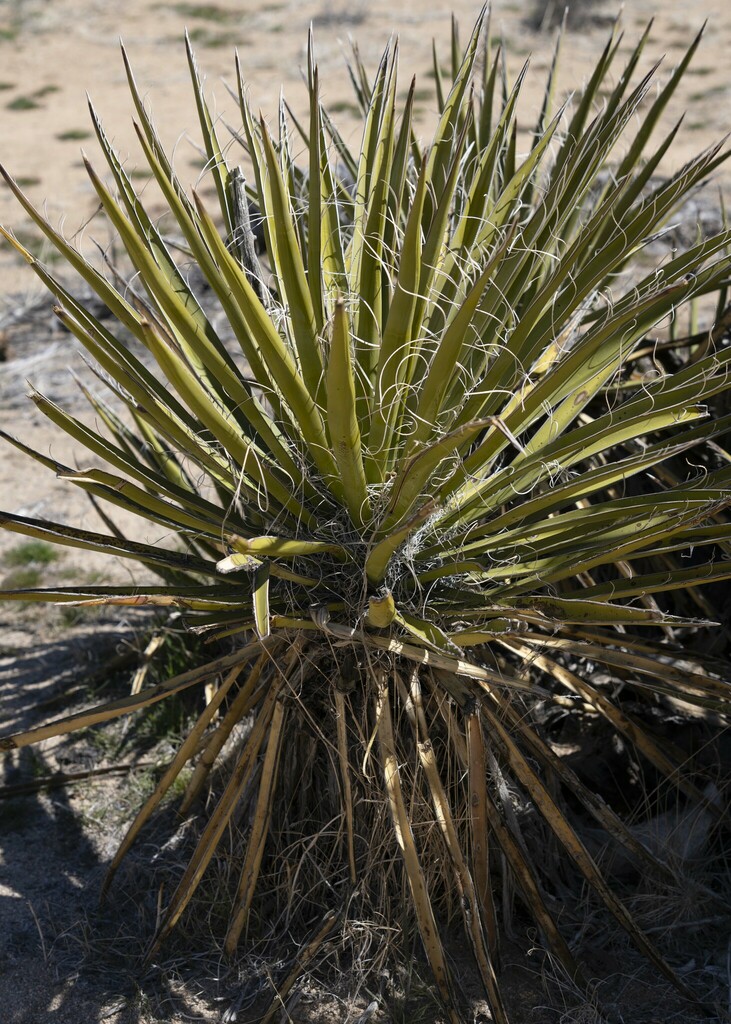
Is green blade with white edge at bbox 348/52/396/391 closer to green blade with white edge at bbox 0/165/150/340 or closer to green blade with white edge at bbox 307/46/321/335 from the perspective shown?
green blade with white edge at bbox 307/46/321/335

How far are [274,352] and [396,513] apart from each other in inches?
16.7

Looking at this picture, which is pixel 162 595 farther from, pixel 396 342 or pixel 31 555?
pixel 31 555

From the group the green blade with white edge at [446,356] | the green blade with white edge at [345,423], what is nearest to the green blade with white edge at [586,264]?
the green blade with white edge at [446,356]

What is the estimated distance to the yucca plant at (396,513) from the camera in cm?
200

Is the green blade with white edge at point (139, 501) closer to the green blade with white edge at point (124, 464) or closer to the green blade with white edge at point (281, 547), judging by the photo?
the green blade with white edge at point (124, 464)

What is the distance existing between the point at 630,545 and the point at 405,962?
1221 millimetres

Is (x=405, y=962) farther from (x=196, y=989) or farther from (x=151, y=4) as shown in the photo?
(x=151, y=4)

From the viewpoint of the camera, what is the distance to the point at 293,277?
1.94 metres

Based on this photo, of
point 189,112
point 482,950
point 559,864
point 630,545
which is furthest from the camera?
point 189,112

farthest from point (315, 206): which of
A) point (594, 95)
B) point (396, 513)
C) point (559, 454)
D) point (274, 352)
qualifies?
point (594, 95)

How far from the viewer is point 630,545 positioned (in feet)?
6.44

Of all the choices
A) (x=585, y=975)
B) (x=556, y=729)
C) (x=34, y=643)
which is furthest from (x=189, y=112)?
(x=585, y=975)

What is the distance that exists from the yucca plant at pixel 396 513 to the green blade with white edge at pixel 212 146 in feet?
0.05

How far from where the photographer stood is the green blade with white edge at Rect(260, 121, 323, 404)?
184 cm
